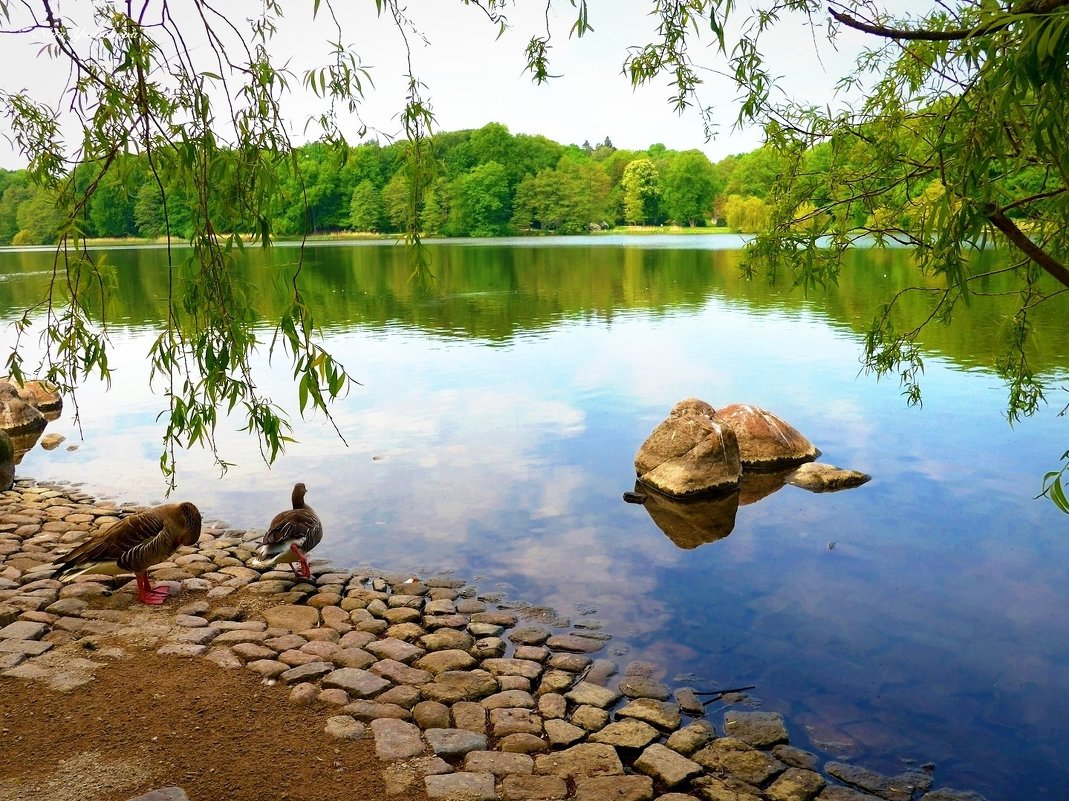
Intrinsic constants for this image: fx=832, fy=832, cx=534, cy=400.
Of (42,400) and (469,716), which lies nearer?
(469,716)

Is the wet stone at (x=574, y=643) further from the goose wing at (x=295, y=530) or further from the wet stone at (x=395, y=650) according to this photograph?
the goose wing at (x=295, y=530)

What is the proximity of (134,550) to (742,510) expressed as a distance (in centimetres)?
786

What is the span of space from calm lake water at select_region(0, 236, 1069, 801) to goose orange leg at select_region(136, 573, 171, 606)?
2.38 m

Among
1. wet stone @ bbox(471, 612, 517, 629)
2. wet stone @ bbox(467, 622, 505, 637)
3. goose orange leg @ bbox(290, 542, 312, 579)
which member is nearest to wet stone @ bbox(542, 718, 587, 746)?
wet stone @ bbox(467, 622, 505, 637)

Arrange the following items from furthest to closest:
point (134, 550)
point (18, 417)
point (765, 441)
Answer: point (18, 417)
point (765, 441)
point (134, 550)

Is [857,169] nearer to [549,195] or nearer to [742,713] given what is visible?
[742,713]

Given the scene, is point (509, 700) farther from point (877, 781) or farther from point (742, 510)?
point (742, 510)

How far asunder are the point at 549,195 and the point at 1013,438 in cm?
9425

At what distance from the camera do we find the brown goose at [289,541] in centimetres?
842

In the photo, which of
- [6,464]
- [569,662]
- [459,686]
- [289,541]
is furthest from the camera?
[6,464]

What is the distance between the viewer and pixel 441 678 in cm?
652

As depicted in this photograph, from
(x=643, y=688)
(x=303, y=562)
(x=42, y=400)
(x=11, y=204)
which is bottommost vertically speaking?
(x=643, y=688)

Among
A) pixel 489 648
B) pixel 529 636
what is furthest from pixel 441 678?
pixel 529 636

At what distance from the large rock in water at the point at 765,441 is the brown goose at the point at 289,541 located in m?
6.93
